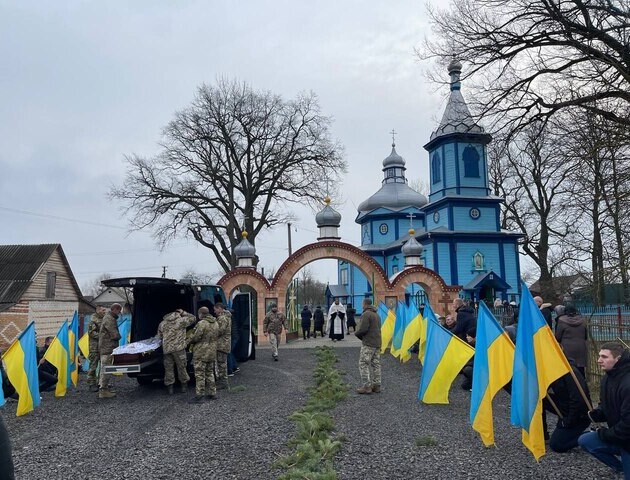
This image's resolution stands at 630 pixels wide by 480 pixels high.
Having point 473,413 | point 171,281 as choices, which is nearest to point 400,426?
point 473,413

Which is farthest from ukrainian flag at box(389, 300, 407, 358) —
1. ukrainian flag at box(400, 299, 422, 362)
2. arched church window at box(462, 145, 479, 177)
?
arched church window at box(462, 145, 479, 177)

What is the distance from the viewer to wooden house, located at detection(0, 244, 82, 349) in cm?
2605

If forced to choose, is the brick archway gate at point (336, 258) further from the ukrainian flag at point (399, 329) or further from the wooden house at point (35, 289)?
the wooden house at point (35, 289)

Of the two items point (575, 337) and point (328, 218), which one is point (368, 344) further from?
point (328, 218)

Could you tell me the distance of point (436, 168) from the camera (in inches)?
1576

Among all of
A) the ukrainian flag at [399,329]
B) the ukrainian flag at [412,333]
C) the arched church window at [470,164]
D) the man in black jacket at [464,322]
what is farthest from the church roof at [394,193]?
the man in black jacket at [464,322]

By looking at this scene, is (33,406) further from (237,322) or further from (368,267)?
A: (368,267)

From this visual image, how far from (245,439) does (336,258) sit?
17.8 m

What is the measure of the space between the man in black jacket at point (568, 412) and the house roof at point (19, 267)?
2581cm

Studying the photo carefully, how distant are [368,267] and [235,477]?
19.2 metres

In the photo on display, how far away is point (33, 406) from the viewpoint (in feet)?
33.7

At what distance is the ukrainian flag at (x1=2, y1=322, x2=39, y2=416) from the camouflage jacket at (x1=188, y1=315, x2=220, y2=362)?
2.90 metres

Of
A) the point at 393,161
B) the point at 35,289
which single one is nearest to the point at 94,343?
the point at 35,289

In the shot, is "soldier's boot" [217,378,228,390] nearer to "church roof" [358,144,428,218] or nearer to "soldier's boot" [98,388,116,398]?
"soldier's boot" [98,388,116,398]
